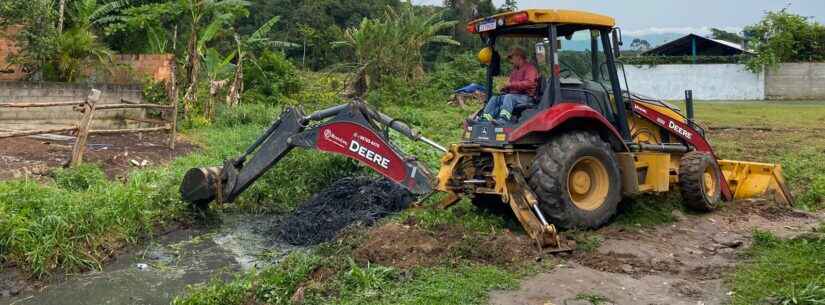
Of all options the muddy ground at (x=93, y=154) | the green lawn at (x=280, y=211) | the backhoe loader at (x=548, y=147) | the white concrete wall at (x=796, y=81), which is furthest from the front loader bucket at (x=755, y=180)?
the white concrete wall at (x=796, y=81)

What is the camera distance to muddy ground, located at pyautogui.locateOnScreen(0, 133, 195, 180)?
10.1m

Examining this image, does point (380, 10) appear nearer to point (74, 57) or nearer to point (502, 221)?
point (74, 57)

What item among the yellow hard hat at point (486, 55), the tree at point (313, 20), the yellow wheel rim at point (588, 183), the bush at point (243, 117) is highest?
the tree at point (313, 20)

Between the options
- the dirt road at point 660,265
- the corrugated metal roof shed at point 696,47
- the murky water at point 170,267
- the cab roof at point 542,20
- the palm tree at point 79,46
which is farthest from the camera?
the corrugated metal roof shed at point 696,47

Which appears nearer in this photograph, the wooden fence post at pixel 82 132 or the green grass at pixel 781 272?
the green grass at pixel 781 272

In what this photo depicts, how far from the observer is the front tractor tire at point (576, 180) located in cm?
697

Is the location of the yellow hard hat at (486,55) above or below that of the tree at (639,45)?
below

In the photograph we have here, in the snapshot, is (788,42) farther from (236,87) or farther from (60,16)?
(60,16)

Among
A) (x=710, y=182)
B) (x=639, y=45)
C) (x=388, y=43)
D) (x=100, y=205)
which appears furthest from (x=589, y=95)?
(x=639, y=45)

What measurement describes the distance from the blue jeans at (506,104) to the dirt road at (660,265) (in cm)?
149

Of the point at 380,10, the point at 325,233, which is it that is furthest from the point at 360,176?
the point at 380,10

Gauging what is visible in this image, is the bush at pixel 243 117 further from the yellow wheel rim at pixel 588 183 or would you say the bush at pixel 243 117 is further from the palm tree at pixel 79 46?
the yellow wheel rim at pixel 588 183

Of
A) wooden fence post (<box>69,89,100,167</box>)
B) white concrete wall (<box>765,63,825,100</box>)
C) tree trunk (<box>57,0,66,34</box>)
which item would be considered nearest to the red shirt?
wooden fence post (<box>69,89,100,167</box>)

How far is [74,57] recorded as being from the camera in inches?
650
